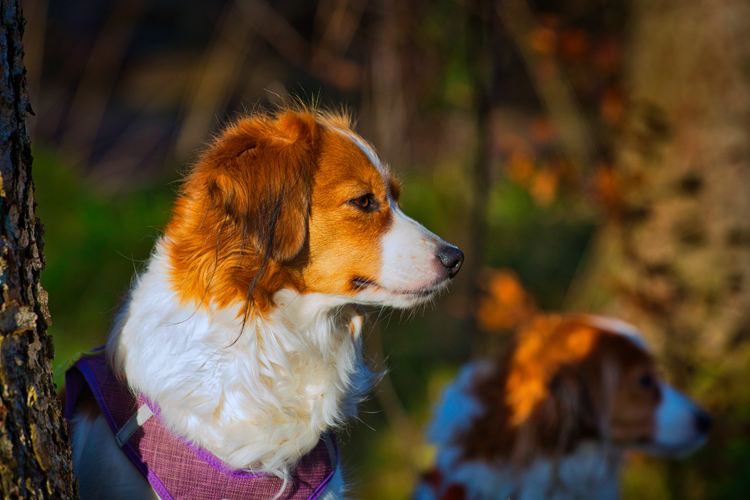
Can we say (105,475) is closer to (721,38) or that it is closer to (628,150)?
(628,150)

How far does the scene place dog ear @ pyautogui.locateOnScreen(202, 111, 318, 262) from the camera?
4.78 feet

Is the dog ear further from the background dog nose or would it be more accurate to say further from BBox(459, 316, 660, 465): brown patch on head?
BBox(459, 316, 660, 465): brown patch on head

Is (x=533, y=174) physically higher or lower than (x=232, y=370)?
higher

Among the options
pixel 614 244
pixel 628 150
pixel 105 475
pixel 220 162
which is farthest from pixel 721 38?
pixel 105 475

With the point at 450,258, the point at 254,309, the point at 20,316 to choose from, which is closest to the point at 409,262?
the point at 450,258

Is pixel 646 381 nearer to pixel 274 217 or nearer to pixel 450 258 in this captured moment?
pixel 450 258

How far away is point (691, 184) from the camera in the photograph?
3494mm

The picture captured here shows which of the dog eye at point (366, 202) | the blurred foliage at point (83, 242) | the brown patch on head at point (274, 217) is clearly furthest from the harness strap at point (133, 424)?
the blurred foliage at point (83, 242)

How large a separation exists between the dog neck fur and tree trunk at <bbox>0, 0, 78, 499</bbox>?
28 centimetres

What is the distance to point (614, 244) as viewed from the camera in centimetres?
398

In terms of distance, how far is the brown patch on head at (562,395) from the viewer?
244 centimetres

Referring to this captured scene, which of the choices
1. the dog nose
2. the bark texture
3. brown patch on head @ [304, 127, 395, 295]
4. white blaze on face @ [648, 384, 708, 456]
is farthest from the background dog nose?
the bark texture

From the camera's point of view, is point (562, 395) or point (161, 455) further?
point (562, 395)

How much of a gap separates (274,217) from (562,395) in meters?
1.66
